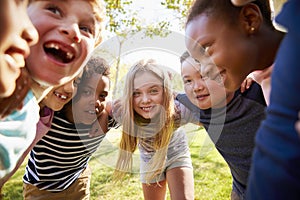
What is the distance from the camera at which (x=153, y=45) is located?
1.71m

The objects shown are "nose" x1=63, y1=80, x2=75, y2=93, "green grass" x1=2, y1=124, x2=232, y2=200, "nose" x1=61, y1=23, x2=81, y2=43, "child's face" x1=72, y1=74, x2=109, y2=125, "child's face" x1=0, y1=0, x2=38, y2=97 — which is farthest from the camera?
"green grass" x1=2, y1=124, x2=232, y2=200

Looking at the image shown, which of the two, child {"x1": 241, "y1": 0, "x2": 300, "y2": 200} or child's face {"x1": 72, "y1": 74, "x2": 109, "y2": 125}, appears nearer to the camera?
child {"x1": 241, "y1": 0, "x2": 300, "y2": 200}

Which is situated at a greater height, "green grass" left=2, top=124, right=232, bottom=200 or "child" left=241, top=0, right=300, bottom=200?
"child" left=241, top=0, right=300, bottom=200

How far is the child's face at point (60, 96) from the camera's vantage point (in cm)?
137

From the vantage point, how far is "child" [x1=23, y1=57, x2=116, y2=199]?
1555 millimetres

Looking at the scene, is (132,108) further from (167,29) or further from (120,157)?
(167,29)

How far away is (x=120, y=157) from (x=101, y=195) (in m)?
0.79

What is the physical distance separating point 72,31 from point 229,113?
69 centimetres

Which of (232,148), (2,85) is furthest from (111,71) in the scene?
(2,85)

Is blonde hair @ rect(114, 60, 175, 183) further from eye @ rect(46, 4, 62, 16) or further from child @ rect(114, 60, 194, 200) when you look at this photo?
eye @ rect(46, 4, 62, 16)

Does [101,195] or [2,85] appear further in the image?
[101,195]

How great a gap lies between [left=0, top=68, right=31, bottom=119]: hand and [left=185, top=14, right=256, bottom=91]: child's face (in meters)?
0.45

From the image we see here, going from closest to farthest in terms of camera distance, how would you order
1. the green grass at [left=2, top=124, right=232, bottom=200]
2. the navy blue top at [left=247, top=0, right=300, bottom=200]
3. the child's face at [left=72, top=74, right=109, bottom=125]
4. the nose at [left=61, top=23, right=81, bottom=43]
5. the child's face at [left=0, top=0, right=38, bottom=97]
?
the navy blue top at [left=247, top=0, right=300, bottom=200], the child's face at [left=0, top=0, right=38, bottom=97], the nose at [left=61, top=23, right=81, bottom=43], the child's face at [left=72, top=74, right=109, bottom=125], the green grass at [left=2, top=124, right=232, bottom=200]

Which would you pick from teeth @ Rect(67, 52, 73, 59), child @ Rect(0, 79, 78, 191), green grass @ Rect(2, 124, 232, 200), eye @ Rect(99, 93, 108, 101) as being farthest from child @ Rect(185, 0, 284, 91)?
green grass @ Rect(2, 124, 232, 200)
